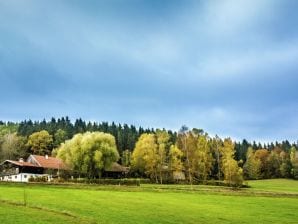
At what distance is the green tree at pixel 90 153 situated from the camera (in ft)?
323

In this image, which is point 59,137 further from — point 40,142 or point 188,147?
point 188,147

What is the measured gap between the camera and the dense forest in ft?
365

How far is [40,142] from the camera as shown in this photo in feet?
514

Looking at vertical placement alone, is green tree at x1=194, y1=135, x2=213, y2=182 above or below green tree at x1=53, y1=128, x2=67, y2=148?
below

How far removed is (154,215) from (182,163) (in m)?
78.5

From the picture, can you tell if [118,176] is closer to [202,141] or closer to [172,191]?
[202,141]

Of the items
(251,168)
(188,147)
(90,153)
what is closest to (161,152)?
(188,147)

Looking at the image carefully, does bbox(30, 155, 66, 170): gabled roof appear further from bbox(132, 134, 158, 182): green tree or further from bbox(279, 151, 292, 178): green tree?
bbox(279, 151, 292, 178): green tree

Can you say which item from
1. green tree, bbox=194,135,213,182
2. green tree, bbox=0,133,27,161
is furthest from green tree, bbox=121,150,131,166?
green tree, bbox=194,135,213,182

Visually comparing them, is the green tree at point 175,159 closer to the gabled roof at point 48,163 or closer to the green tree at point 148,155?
the green tree at point 148,155

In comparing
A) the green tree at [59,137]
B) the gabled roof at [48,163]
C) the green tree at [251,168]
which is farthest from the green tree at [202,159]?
the green tree at [59,137]

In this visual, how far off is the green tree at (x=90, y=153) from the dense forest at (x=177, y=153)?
19.9 ft

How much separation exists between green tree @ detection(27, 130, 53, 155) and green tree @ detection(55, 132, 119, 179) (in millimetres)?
55519

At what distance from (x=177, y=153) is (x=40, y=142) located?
67.5 m
